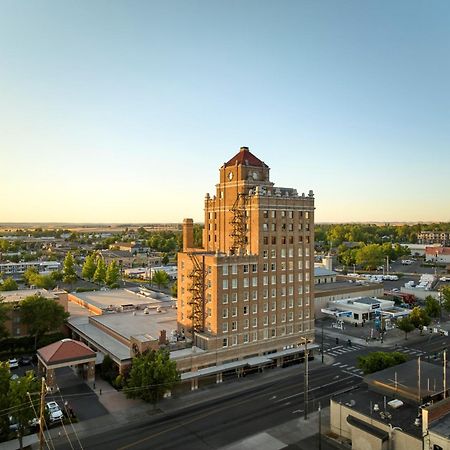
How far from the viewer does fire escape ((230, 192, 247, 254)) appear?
71250 mm

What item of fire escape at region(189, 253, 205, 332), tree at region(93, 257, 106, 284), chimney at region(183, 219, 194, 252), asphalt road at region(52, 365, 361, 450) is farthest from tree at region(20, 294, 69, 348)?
tree at region(93, 257, 106, 284)

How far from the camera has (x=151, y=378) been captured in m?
53.3

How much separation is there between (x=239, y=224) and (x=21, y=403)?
4136 cm

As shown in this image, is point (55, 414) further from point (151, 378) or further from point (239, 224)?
point (239, 224)

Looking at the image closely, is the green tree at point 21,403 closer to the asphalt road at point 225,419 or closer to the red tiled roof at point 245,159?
the asphalt road at point 225,419

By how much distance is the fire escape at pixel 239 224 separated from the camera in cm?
7125

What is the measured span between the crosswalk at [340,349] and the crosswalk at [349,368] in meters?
5.66

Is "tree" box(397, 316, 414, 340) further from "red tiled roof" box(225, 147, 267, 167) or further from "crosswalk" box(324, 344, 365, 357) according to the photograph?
"red tiled roof" box(225, 147, 267, 167)

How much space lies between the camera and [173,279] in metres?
172

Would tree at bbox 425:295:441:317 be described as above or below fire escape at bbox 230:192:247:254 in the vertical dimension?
below

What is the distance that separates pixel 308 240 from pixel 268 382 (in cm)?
2615

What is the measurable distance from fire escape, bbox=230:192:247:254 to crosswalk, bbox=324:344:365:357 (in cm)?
2704

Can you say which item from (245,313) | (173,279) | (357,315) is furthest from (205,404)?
(173,279)

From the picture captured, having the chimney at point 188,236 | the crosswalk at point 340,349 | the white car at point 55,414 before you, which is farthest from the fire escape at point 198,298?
the crosswalk at point 340,349
